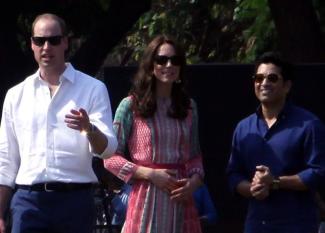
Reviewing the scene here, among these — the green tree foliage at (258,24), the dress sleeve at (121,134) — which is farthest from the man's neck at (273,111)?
the green tree foliage at (258,24)

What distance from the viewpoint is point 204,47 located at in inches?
771

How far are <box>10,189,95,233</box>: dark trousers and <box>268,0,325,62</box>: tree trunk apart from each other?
6419 millimetres

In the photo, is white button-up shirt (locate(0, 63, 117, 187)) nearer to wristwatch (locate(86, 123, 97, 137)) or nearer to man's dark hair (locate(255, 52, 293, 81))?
wristwatch (locate(86, 123, 97, 137))

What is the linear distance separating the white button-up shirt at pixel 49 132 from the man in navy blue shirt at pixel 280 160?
91 cm

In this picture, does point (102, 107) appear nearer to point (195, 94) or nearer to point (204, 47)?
point (195, 94)

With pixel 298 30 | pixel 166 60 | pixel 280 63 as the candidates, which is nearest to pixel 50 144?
pixel 166 60

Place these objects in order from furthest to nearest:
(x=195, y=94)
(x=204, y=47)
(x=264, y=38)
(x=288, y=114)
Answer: (x=204, y=47) → (x=264, y=38) → (x=195, y=94) → (x=288, y=114)

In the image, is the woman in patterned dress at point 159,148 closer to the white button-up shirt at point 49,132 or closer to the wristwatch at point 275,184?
the white button-up shirt at point 49,132

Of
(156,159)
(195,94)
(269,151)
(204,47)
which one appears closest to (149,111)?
(156,159)

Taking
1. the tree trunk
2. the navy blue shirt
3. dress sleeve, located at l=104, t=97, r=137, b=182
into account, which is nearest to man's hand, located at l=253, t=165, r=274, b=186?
the navy blue shirt

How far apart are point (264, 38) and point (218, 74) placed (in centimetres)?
560

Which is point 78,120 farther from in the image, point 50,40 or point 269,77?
point 269,77

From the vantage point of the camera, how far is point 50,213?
19.3ft

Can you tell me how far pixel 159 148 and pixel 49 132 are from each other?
66cm
